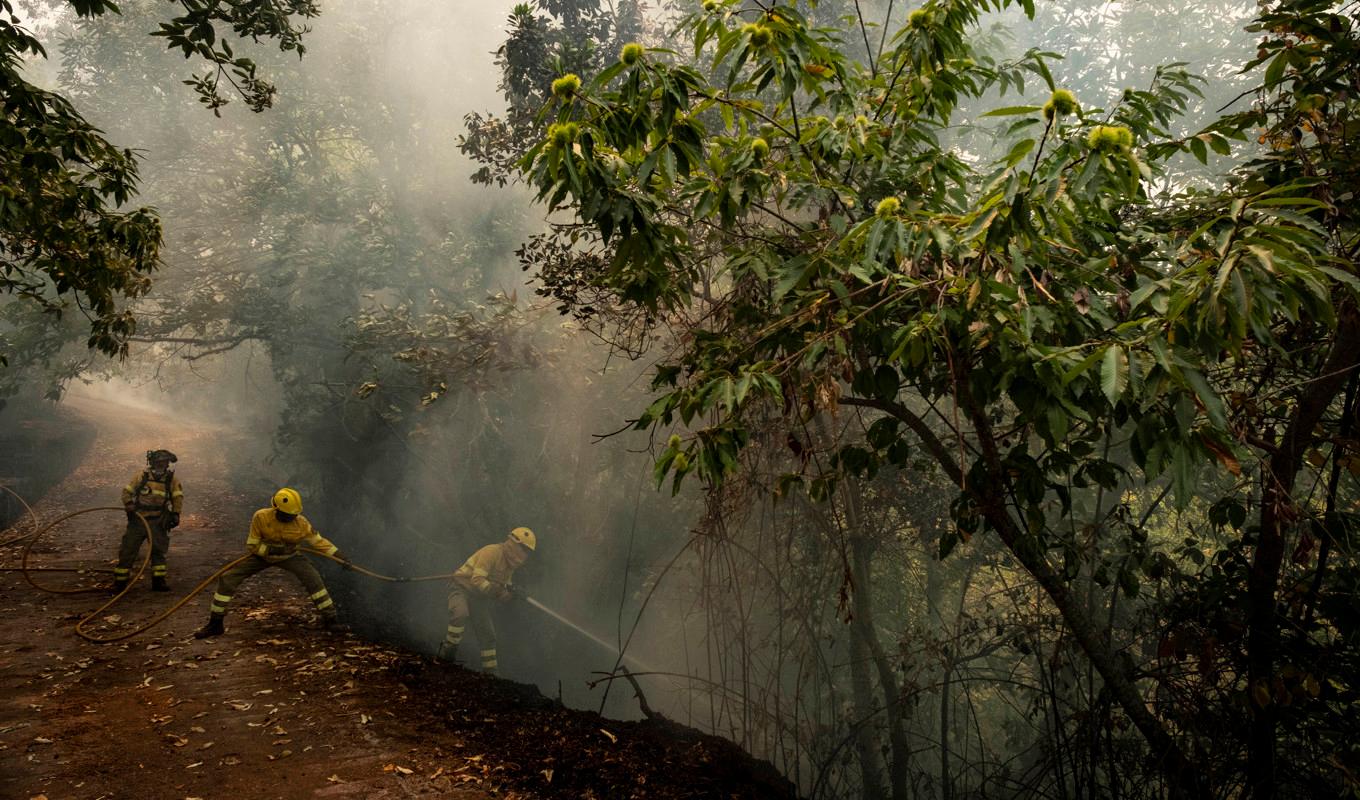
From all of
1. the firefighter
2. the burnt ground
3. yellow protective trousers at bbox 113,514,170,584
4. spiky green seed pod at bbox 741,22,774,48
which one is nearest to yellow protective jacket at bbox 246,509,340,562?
the burnt ground

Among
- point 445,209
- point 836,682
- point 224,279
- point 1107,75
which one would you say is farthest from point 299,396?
point 1107,75

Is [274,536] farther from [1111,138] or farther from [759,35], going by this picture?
[1111,138]

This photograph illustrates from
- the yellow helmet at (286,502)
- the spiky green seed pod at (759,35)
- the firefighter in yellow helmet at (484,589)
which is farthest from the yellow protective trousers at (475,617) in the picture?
the spiky green seed pod at (759,35)

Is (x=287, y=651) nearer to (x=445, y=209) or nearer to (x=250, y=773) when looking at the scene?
(x=250, y=773)

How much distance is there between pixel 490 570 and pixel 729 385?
629 centimetres

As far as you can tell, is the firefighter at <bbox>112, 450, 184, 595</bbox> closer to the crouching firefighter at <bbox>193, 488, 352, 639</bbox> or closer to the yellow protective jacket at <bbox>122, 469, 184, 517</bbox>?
the yellow protective jacket at <bbox>122, 469, 184, 517</bbox>

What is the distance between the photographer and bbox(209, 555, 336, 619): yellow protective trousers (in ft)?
20.6

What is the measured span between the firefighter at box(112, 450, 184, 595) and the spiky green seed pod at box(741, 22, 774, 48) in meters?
7.22

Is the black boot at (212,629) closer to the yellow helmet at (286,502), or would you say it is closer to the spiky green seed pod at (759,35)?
the yellow helmet at (286,502)

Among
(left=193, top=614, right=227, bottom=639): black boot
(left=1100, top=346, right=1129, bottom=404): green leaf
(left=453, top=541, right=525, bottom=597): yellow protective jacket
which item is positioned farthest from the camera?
(left=453, top=541, right=525, bottom=597): yellow protective jacket

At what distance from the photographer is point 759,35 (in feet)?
9.07

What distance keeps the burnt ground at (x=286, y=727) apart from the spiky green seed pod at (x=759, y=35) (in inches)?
145

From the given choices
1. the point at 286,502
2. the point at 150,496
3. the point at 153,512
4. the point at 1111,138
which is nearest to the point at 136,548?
the point at 153,512

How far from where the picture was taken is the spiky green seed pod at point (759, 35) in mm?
2762
